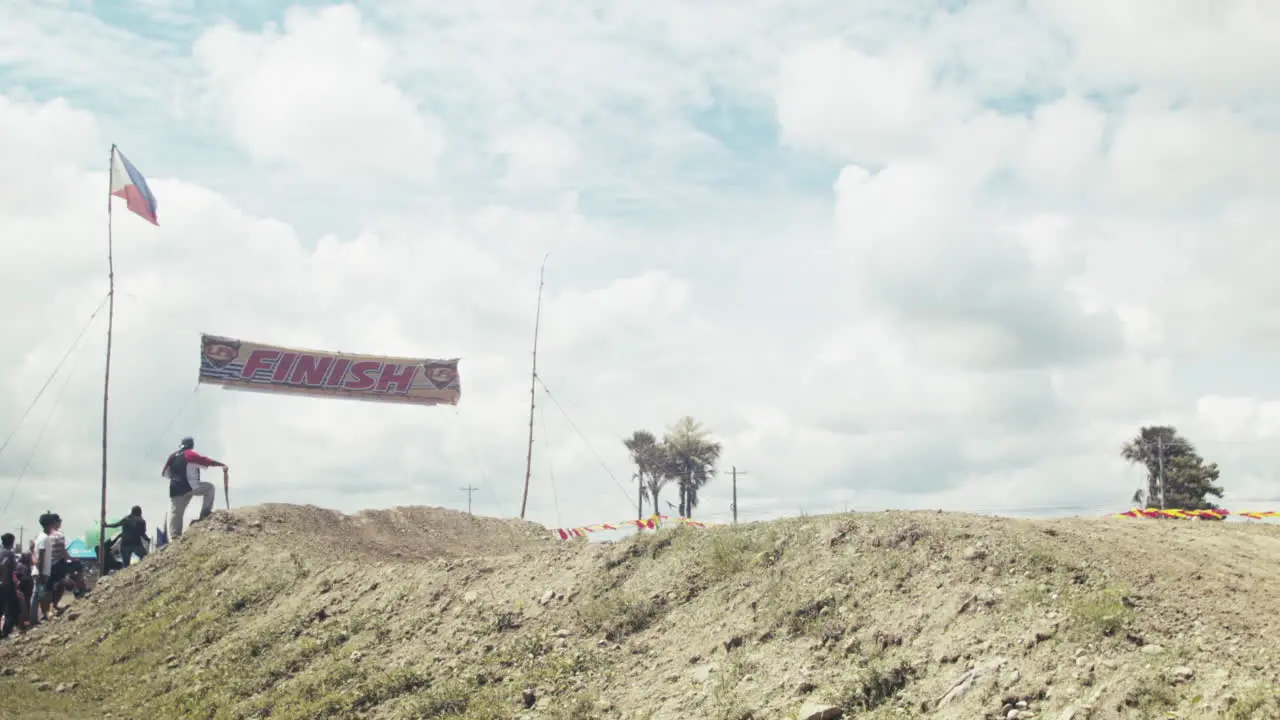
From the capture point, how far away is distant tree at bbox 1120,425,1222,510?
203ft

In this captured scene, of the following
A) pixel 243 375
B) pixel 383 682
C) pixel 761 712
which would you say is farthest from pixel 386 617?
pixel 243 375

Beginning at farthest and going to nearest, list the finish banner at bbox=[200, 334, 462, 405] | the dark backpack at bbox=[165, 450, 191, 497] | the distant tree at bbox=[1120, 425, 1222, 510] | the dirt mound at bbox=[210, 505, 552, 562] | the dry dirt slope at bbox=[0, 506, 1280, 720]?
the distant tree at bbox=[1120, 425, 1222, 510] < the finish banner at bbox=[200, 334, 462, 405] < the dark backpack at bbox=[165, 450, 191, 497] < the dirt mound at bbox=[210, 505, 552, 562] < the dry dirt slope at bbox=[0, 506, 1280, 720]

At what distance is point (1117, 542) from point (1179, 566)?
113cm

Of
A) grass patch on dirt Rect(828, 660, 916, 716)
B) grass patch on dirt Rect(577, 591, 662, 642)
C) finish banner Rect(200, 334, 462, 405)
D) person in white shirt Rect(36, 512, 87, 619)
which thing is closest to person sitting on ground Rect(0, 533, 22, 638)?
person in white shirt Rect(36, 512, 87, 619)

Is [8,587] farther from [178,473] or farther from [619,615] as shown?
Answer: [619,615]

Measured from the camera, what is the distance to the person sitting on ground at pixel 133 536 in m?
29.9

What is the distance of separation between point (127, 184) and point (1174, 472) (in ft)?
198

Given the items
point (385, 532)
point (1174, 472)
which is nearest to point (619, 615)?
point (385, 532)

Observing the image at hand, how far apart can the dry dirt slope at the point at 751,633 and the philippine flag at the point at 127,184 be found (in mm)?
13181

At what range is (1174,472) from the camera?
2511 inches

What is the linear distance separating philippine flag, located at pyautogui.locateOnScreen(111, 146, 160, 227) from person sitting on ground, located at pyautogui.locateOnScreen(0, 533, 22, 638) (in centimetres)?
1059

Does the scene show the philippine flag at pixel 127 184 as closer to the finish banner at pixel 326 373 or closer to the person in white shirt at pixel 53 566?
the finish banner at pixel 326 373

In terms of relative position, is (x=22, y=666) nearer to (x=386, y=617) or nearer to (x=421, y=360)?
(x=386, y=617)

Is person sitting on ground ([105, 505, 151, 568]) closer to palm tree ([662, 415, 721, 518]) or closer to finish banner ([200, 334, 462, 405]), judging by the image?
finish banner ([200, 334, 462, 405])
